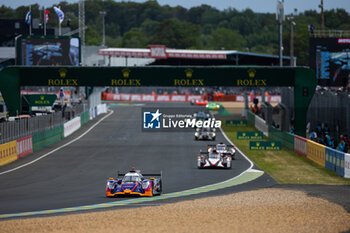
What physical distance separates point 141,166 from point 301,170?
843 centimetres

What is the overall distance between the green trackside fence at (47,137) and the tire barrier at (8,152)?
5.16m

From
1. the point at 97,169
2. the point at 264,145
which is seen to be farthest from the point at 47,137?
the point at 264,145

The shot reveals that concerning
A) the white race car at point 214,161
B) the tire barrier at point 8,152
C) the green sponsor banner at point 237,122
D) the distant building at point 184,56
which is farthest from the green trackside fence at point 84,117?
the distant building at point 184,56

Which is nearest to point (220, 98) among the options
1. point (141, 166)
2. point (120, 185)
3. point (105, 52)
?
point (105, 52)

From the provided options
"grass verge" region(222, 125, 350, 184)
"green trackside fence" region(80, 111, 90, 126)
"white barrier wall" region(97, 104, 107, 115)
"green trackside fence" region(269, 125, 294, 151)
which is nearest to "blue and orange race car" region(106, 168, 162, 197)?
"grass verge" region(222, 125, 350, 184)

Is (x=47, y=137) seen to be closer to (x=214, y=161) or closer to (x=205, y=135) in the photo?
(x=205, y=135)

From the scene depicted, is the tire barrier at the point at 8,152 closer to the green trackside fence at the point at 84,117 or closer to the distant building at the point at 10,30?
the green trackside fence at the point at 84,117

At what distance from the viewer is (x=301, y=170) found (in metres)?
33.3

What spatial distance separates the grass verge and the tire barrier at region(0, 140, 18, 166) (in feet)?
46.1

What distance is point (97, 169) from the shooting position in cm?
3356

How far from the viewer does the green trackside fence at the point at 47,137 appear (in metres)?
43.7

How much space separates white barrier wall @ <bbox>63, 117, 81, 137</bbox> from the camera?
182 ft

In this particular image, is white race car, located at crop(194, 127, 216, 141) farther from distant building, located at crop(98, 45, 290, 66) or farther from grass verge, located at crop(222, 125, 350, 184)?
distant building, located at crop(98, 45, 290, 66)

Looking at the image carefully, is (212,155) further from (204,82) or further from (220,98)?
(220,98)
